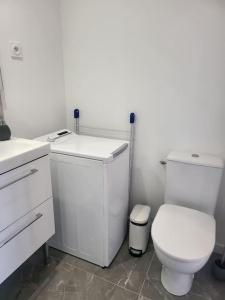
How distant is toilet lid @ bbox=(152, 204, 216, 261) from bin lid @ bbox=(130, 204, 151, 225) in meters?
0.22

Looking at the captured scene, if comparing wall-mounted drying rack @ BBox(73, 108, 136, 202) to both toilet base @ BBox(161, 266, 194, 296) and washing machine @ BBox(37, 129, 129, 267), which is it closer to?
washing machine @ BBox(37, 129, 129, 267)

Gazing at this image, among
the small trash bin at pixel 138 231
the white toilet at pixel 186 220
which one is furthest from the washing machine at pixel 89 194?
the white toilet at pixel 186 220

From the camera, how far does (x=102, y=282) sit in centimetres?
151

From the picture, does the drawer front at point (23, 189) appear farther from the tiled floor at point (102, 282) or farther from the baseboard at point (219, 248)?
the baseboard at point (219, 248)

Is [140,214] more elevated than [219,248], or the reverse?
[140,214]

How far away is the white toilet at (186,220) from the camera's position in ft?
3.96

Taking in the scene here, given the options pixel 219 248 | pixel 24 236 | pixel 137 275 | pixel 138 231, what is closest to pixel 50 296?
pixel 24 236

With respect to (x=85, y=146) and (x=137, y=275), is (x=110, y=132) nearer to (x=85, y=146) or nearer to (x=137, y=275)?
(x=85, y=146)

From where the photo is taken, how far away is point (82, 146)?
1.57 meters

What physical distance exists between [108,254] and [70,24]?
1847mm

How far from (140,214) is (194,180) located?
1.65 feet

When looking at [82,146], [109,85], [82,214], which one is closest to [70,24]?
[109,85]

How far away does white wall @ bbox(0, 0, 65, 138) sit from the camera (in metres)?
1.47

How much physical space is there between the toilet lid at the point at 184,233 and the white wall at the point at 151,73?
1.16ft
